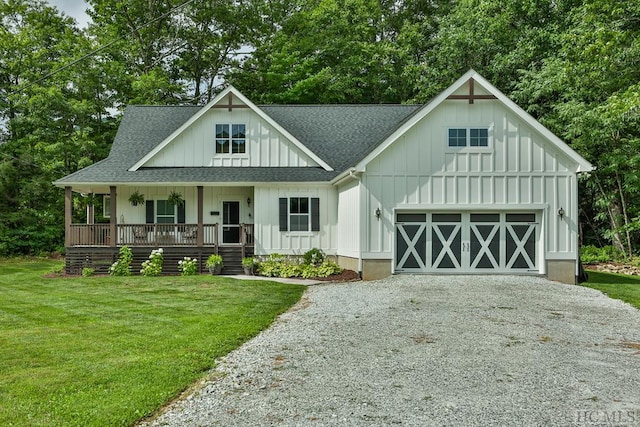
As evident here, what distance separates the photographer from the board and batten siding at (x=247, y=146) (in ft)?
64.2

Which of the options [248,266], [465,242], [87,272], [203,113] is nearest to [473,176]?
[465,242]

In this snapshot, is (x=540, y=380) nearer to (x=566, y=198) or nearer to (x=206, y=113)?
(x=566, y=198)

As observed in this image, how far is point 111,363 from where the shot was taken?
21.3 feet

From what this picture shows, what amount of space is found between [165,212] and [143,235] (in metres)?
1.79

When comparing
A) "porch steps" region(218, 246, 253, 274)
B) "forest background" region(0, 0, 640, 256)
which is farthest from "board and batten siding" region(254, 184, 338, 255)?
"forest background" region(0, 0, 640, 256)

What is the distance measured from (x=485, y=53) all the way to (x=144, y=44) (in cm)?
2154

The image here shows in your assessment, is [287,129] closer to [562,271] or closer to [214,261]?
[214,261]

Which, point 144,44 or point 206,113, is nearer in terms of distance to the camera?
point 206,113

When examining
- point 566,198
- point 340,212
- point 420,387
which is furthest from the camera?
point 340,212

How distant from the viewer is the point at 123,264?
17516 millimetres

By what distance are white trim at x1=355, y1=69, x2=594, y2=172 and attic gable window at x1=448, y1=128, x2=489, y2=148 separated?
1.00 meters

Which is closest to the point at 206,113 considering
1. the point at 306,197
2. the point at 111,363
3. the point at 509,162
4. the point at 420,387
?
the point at 306,197

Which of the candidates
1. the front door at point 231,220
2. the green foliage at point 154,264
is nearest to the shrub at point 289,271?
the front door at point 231,220

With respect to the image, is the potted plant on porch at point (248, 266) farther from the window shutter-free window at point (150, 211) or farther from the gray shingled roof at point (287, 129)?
the window shutter-free window at point (150, 211)
